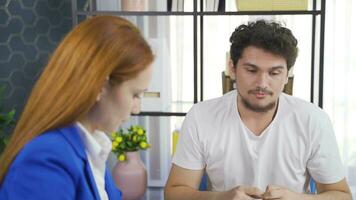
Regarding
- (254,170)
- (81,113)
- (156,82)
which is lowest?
(254,170)

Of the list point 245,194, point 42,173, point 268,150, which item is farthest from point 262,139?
point 42,173

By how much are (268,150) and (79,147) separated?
93 cm

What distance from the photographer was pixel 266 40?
5.75ft

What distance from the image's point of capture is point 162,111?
8.32 ft

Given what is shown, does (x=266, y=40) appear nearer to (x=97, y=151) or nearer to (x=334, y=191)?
(x=334, y=191)

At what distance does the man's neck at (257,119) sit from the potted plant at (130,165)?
74 centimetres

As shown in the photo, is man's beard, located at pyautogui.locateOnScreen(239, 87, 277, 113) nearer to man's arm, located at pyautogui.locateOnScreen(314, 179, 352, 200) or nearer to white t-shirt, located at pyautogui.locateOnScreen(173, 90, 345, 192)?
white t-shirt, located at pyautogui.locateOnScreen(173, 90, 345, 192)

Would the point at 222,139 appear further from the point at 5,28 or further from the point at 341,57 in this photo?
the point at 5,28

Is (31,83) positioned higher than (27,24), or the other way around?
(27,24)

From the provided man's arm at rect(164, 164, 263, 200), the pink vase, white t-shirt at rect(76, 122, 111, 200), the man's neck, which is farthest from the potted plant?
white t-shirt at rect(76, 122, 111, 200)

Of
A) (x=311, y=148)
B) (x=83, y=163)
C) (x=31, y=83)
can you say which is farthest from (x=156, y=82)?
(x=83, y=163)

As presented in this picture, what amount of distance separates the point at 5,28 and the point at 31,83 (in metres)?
0.33

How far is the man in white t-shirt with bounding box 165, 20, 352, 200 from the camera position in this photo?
1.74m

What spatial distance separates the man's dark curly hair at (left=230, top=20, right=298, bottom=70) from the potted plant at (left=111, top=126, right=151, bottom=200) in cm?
78
